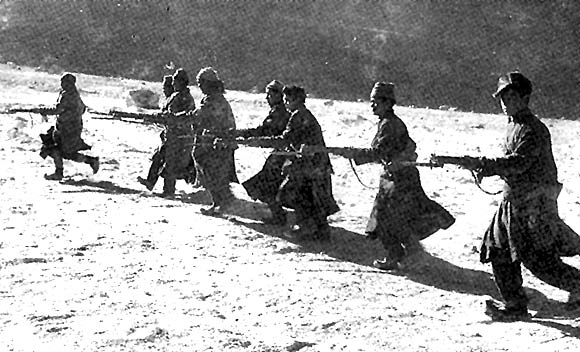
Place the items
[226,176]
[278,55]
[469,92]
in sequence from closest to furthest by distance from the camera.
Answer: [226,176], [469,92], [278,55]

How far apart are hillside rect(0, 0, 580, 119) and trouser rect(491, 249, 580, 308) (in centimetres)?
1720

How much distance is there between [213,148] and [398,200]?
9.94 ft

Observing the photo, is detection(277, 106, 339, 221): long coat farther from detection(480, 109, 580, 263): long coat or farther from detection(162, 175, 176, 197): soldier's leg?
detection(480, 109, 580, 263): long coat

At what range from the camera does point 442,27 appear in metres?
26.5

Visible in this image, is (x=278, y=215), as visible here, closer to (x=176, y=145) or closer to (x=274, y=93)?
(x=274, y=93)

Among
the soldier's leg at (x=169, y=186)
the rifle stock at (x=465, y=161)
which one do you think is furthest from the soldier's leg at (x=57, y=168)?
the rifle stock at (x=465, y=161)

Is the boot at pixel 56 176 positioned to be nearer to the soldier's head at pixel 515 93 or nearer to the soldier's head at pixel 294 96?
the soldier's head at pixel 294 96

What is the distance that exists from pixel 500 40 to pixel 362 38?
15.2ft

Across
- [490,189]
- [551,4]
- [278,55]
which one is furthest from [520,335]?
[551,4]

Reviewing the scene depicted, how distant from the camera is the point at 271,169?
358 inches

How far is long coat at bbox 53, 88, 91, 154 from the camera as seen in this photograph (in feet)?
36.8

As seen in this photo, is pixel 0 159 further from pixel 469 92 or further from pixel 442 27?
pixel 442 27

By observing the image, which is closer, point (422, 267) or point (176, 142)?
point (422, 267)

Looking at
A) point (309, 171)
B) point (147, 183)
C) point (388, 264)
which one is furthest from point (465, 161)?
point (147, 183)
